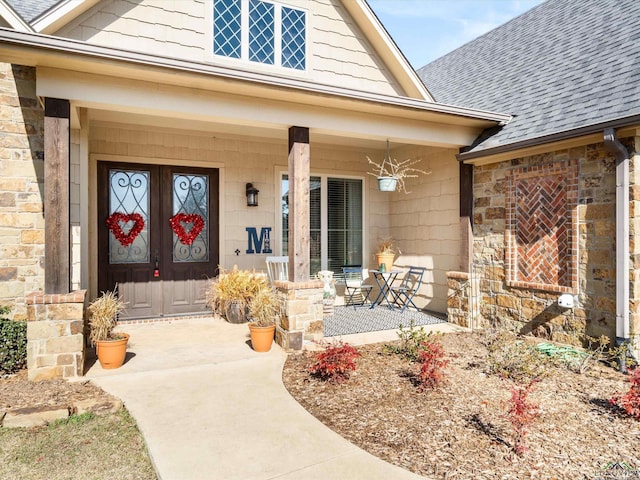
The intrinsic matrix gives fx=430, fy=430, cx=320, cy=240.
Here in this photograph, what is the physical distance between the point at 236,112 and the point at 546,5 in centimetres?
717

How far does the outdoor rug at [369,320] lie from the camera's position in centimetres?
604

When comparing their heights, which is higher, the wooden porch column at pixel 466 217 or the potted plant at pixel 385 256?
the wooden porch column at pixel 466 217

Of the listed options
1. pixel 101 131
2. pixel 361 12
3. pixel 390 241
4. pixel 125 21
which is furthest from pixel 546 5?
pixel 101 131

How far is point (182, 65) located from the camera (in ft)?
13.7

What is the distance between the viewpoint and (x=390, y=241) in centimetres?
814

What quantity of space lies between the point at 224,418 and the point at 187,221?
14.0ft

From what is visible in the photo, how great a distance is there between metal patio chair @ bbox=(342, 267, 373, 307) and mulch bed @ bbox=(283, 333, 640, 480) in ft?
10.1

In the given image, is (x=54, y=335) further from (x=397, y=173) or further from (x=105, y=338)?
(x=397, y=173)

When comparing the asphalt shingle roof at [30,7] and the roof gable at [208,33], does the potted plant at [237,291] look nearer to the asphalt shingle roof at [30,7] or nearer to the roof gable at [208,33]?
the roof gable at [208,33]

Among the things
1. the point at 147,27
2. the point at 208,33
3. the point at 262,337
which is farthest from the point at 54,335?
the point at 208,33

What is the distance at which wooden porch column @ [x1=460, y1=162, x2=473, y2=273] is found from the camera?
21.0 feet

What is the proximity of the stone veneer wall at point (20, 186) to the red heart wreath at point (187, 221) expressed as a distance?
6.98 ft

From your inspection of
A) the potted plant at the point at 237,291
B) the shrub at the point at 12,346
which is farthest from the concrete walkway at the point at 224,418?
the potted plant at the point at 237,291

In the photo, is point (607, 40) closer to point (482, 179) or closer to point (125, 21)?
point (482, 179)
